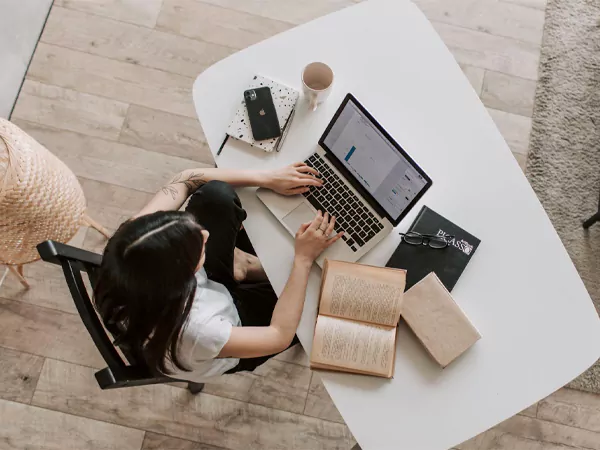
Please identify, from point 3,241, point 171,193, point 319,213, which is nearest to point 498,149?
point 319,213

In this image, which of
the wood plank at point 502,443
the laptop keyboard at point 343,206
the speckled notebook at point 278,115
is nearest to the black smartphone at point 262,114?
the speckled notebook at point 278,115

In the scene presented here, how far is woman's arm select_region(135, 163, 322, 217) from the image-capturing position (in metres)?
1.23

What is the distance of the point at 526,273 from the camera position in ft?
3.91

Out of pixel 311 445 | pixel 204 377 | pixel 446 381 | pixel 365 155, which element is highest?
pixel 365 155

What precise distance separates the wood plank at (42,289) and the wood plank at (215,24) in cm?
92

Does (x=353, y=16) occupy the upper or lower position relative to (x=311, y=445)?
upper

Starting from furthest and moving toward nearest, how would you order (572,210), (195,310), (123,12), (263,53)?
(123,12) → (572,210) → (263,53) → (195,310)

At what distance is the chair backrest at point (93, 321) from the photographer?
943 mm

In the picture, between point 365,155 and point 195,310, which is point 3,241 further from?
point 365,155

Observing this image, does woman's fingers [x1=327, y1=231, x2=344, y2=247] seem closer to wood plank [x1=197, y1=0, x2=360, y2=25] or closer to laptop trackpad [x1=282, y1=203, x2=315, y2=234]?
laptop trackpad [x1=282, y1=203, x2=315, y2=234]

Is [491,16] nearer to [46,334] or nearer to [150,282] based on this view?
[150,282]

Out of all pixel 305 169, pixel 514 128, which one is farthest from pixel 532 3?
pixel 305 169

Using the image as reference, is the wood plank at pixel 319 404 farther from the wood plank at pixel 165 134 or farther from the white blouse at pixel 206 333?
the wood plank at pixel 165 134

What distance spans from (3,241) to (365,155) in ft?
3.20
